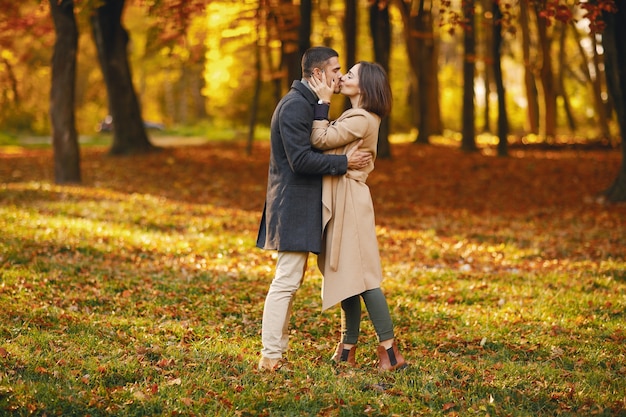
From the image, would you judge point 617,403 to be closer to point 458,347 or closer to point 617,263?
point 458,347

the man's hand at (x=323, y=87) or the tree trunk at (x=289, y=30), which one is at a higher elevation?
the tree trunk at (x=289, y=30)

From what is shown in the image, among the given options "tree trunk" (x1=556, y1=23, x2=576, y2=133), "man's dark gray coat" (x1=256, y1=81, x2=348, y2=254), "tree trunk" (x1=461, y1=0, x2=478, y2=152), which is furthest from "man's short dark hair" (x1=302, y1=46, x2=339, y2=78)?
"tree trunk" (x1=556, y1=23, x2=576, y2=133)

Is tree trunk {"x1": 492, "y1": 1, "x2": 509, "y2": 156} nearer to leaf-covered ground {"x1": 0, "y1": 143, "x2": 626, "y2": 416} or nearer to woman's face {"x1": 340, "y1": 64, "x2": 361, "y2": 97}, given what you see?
leaf-covered ground {"x1": 0, "y1": 143, "x2": 626, "y2": 416}

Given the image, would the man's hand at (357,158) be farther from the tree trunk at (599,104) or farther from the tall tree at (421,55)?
the tree trunk at (599,104)

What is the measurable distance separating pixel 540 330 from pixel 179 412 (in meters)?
3.74

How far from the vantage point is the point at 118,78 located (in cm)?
2216

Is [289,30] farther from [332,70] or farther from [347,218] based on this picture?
[347,218]

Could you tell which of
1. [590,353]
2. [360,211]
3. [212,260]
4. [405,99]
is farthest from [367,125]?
[405,99]

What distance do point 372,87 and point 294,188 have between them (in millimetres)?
881

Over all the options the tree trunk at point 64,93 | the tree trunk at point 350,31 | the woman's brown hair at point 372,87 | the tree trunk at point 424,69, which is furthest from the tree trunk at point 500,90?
the woman's brown hair at point 372,87

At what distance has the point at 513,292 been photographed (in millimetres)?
8969

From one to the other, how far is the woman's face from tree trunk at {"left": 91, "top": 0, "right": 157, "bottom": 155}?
666 inches

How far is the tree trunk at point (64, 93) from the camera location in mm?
16172

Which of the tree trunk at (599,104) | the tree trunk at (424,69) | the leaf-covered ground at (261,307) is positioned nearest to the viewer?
the leaf-covered ground at (261,307)
